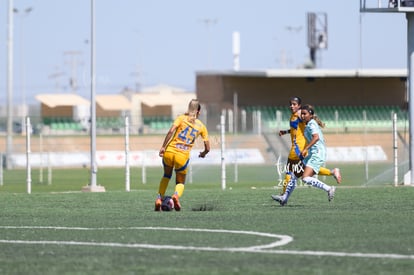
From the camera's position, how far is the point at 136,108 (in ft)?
397

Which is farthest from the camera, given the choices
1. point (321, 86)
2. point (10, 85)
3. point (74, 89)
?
point (74, 89)

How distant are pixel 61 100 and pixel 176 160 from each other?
91.3 meters

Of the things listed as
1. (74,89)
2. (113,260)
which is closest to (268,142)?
(113,260)

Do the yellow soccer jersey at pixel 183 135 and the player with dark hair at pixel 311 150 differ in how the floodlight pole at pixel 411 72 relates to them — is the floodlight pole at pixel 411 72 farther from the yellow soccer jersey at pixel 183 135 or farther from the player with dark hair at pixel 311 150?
the yellow soccer jersey at pixel 183 135

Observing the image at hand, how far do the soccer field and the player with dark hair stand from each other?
0.38 metres

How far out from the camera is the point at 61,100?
11006 centimetres

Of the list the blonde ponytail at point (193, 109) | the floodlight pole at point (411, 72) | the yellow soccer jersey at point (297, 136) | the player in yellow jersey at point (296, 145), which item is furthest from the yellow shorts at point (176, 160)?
the floodlight pole at point (411, 72)

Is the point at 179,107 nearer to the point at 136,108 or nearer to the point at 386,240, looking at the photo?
the point at 136,108

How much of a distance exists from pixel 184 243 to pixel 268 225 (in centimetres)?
262

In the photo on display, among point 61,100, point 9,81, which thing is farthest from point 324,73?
point 61,100

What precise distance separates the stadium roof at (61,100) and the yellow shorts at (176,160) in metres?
86.5

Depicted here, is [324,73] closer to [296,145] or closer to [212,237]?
[296,145]

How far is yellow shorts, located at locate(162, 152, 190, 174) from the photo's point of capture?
1956 cm

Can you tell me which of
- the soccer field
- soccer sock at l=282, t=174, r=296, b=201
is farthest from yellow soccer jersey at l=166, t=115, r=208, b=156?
soccer sock at l=282, t=174, r=296, b=201
